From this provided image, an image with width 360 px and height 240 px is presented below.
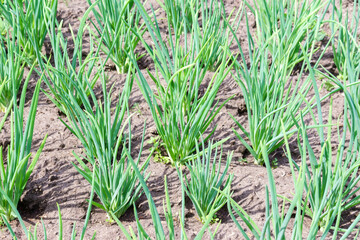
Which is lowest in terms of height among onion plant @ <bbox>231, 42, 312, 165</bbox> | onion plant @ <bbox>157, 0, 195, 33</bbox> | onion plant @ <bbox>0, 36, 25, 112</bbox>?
onion plant @ <bbox>231, 42, 312, 165</bbox>

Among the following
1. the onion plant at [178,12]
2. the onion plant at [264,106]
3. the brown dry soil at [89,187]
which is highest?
the onion plant at [178,12]

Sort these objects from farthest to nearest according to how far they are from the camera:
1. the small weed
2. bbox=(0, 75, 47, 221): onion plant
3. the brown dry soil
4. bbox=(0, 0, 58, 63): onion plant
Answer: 1. bbox=(0, 0, 58, 63): onion plant
2. the small weed
3. the brown dry soil
4. bbox=(0, 75, 47, 221): onion plant

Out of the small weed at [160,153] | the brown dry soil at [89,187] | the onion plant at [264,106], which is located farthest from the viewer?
the small weed at [160,153]

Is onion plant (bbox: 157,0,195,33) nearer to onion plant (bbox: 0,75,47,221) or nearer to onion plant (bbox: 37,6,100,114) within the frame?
onion plant (bbox: 37,6,100,114)

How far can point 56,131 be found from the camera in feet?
6.77

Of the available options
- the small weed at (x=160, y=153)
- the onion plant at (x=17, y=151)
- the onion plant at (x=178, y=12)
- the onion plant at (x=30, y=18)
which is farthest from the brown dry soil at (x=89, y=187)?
the onion plant at (x=178, y=12)

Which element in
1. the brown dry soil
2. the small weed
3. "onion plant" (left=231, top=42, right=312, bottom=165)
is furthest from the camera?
the small weed

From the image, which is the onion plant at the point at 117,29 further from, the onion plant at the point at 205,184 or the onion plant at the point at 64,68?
the onion plant at the point at 205,184

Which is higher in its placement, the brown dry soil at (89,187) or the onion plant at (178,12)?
the onion plant at (178,12)

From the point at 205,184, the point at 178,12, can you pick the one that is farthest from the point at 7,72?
the point at 205,184

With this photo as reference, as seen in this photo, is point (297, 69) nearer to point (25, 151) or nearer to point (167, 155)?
point (167, 155)

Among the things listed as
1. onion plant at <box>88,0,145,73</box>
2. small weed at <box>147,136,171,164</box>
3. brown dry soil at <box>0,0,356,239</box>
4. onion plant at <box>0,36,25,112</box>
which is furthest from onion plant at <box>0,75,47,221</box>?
onion plant at <box>88,0,145,73</box>

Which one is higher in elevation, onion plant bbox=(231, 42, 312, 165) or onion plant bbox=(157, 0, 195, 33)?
onion plant bbox=(157, 0, 195, 33)

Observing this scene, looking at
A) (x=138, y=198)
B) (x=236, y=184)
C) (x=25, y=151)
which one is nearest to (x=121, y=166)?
(x=138, y=198)
